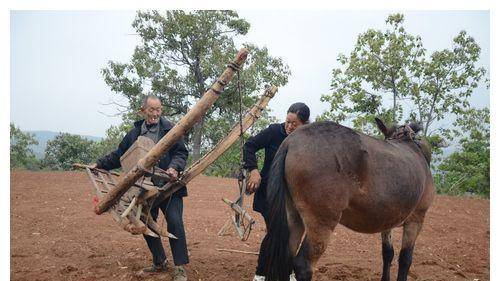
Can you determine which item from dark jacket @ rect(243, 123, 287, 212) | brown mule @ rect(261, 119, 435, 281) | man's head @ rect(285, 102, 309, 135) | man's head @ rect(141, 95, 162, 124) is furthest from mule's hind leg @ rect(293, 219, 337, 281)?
man's head @ rect(141, 95, 162, 124)

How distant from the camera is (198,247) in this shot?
6.00 metres

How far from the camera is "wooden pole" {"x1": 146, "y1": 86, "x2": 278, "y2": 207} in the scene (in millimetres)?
4172

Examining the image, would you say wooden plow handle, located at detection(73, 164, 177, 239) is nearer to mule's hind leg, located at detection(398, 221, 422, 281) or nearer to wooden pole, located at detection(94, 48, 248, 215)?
wooden pole, located at detection(94, 48, 248, 215)

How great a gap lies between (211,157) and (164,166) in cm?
58

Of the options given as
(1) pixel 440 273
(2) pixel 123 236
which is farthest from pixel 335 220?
(2) pixel 123 236

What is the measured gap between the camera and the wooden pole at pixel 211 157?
4172 mm

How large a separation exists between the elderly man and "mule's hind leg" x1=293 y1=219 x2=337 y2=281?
53.2 inches

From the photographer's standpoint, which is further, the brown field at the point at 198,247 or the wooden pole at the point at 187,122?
A: the brown field at the point at 198,247

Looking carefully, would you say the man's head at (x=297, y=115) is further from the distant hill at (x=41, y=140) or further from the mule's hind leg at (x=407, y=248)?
the distant hill at (x=41, y=140)

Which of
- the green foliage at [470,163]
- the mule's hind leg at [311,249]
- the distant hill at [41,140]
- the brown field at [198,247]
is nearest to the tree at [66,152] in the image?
the distant hill at [41,140]

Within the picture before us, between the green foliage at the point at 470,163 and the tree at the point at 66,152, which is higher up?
the green foliage at the point at 470,163

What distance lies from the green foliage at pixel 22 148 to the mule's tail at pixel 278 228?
2130 cm

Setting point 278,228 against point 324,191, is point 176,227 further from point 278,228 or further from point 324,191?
point 324,191

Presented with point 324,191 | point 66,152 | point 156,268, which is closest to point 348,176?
point 324,191
